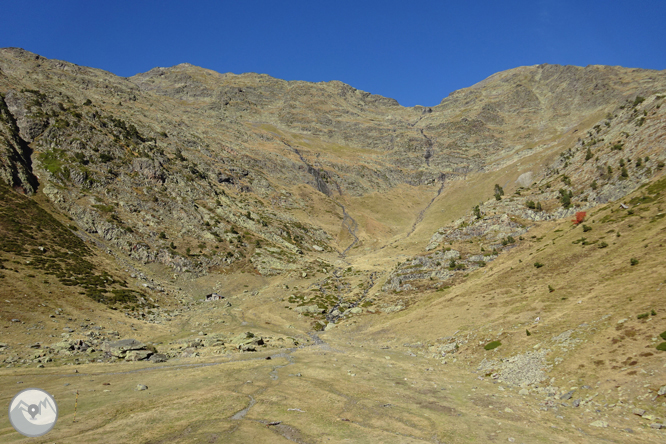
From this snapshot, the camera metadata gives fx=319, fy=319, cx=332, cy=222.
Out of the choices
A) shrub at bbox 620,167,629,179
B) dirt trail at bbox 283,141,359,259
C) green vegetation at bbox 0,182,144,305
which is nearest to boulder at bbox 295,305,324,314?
green vegetation at bbox 0,182,144,305

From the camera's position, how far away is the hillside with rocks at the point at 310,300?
20875 mm

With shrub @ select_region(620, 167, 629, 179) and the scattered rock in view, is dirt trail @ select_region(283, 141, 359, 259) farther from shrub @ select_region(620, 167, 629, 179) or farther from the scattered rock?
the scattered rock

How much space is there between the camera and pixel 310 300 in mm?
70750

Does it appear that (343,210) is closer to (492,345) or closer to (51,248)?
(51,248)

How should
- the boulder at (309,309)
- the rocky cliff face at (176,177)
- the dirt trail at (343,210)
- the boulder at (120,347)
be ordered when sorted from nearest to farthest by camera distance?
1. the boulder at (120,347)
2. the boulder at (309,309)
3. the rocky cliff face at (176,177)
4. the dirt trail at (343,210)

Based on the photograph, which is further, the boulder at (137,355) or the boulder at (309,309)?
the boulder at (309,309)

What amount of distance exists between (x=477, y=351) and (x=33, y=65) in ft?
795

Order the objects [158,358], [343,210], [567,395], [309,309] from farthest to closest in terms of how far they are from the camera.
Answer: [343,210]
[309,309]
[158,358]
[567,395]

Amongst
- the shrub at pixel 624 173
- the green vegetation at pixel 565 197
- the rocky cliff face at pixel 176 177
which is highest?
the rocky cliff face at pixel 176 177

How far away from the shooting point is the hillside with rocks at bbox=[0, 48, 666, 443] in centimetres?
2088

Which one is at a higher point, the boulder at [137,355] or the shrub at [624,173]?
the shrub at [624,173]

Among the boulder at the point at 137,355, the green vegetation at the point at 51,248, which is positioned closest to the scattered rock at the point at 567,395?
the boulder at the point at 137,355

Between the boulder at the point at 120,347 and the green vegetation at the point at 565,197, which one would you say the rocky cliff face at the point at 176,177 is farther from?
the boulder at the point at 120,347

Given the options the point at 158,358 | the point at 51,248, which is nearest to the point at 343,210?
the point at 51,248
